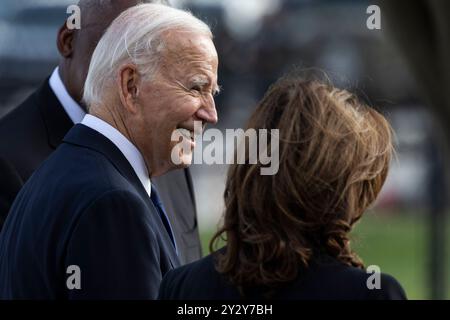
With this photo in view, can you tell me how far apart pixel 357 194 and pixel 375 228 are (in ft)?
49.7

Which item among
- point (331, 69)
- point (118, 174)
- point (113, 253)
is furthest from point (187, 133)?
point (331, 69)

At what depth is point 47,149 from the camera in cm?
394

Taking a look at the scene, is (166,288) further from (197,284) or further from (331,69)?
(331,69)

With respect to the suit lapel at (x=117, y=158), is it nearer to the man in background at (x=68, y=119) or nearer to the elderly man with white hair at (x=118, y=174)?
the elderly man with white hair at (x=118, y=174)

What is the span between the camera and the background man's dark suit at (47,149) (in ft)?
12.5

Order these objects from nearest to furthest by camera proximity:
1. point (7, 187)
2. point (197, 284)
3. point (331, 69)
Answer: point (197, 284) < point (7, 187) < point (331, 69)

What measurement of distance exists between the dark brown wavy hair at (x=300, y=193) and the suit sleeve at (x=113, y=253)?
0.99 feet

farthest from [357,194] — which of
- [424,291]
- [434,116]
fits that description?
[424,291]

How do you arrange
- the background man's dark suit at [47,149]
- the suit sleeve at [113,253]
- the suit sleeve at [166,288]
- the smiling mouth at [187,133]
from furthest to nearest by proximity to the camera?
the background man's dark suit at [47,149] → the smiling mouth at [187,133] → the suit sleeve at [113,253] → the suit sleeve at [166,288]

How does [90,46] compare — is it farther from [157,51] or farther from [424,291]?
[424,291]

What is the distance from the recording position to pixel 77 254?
270cm

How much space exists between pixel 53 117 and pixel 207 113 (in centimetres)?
100

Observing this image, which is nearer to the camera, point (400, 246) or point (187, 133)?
point (187, 133)

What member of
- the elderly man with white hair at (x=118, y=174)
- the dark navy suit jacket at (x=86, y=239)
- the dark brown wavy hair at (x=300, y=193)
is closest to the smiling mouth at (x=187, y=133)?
the elderly man with white hair at (x=118, y=174)
